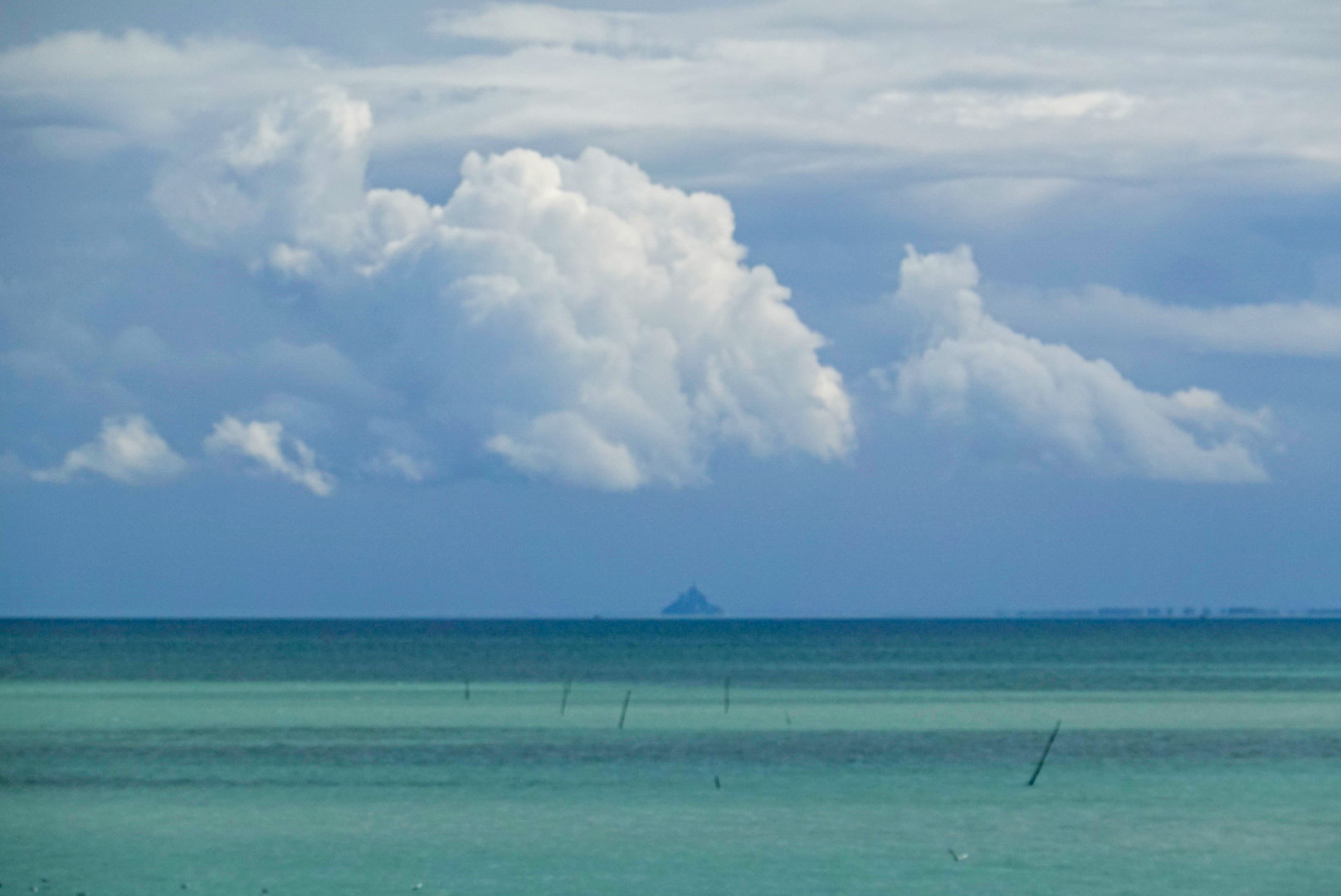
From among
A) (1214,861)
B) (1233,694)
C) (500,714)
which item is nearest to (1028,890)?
(1214,861)

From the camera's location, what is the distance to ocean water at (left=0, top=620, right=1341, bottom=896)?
1391 inches

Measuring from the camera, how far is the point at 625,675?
415 ft

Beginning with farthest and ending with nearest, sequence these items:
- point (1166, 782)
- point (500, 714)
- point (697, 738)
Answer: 1. point (500, 714)
2. point (697, 738)
3. point (1166, 782)

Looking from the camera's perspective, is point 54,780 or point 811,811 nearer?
point 811,811

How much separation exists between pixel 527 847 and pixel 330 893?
620 centimetres

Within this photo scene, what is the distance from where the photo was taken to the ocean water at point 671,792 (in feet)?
116

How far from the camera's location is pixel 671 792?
48.3 m

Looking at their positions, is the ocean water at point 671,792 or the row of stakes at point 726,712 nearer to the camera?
the ocean water at point 671,792

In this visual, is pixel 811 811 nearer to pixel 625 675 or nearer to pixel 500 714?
pixel 500 714

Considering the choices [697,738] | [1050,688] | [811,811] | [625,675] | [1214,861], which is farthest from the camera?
[625,675]

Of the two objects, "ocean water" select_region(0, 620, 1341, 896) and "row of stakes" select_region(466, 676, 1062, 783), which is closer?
"ocean water" select_region(0, 620, 1341, 896)

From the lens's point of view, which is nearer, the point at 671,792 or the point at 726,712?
the point at 671,792

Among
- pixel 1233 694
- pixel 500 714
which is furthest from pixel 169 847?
pixel 1233 694

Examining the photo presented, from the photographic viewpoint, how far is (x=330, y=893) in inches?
1300
